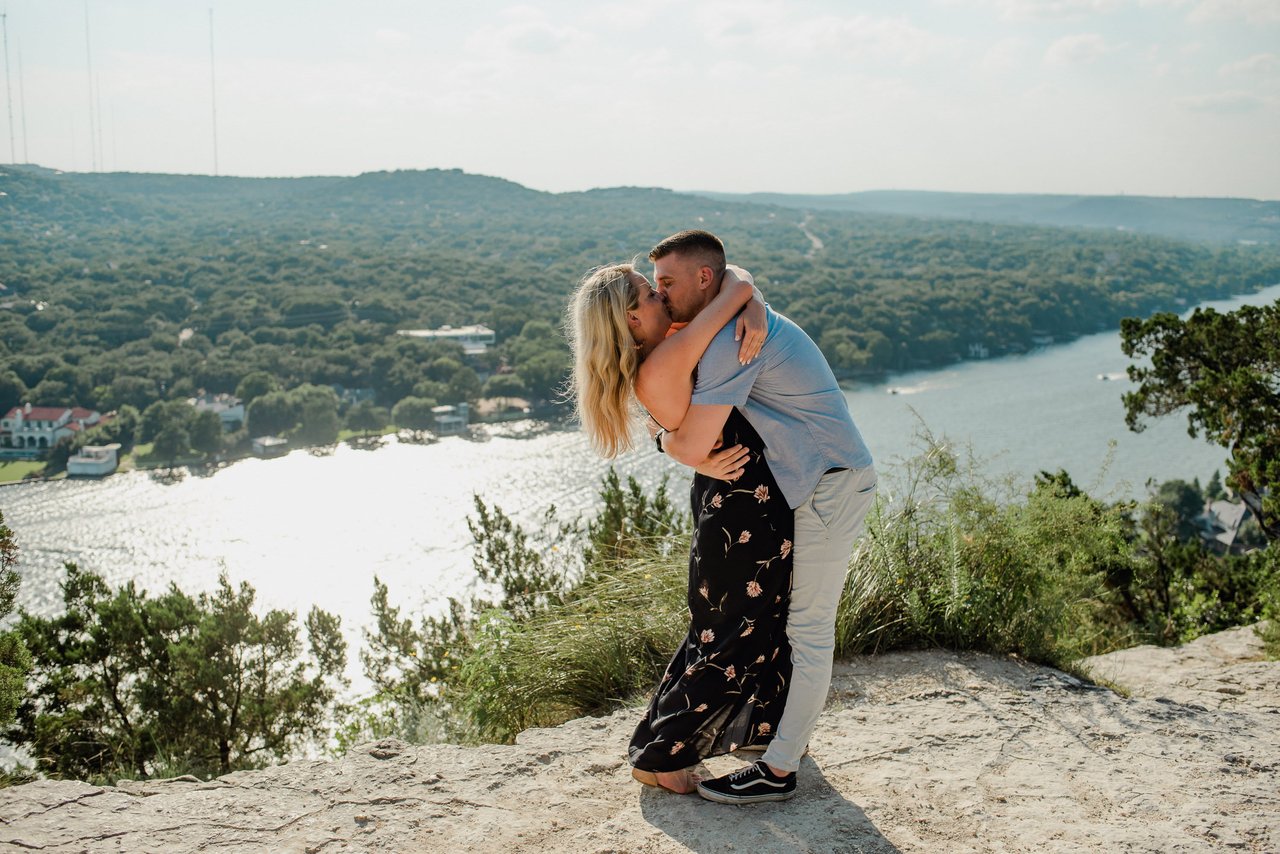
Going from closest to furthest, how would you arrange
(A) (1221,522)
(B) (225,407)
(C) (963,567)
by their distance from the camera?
1. (C) (963,567)
2. (A) (1221,522)
3. (B) (225,407)

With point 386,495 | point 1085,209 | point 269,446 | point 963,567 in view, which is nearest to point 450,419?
point 269,446

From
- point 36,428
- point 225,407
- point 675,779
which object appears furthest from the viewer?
point 225,407

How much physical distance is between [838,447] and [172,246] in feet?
214

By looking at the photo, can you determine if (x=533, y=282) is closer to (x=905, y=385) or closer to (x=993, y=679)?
(x=905, y=385)

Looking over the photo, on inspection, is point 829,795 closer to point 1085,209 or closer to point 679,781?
point 679,781

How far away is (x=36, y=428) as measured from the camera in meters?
23.5

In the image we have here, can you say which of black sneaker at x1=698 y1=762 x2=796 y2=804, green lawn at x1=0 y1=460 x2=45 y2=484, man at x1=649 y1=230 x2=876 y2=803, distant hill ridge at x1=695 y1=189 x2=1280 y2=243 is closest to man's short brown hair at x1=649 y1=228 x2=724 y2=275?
man at x1=649 y1=230 x2=876 y2=803

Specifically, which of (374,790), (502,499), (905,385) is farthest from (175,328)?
(374,790)

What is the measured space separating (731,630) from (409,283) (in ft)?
170

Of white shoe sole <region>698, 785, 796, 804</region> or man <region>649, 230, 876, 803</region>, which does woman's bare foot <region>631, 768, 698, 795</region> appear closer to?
white shoe sole <region>698, 785, 796, 804</region>

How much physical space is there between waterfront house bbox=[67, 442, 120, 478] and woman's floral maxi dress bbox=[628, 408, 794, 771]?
2397cm

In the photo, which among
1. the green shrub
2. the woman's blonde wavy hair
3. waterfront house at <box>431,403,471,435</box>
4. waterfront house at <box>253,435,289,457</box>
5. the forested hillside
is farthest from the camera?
the forested hillside

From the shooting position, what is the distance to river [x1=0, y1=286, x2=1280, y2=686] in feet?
54.8

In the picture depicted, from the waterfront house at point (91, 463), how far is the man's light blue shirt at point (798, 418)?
2426 cm
